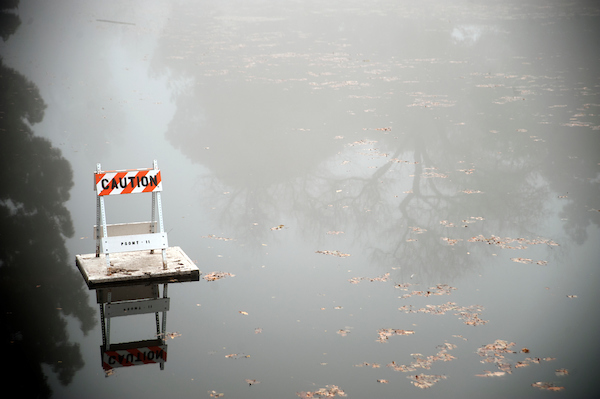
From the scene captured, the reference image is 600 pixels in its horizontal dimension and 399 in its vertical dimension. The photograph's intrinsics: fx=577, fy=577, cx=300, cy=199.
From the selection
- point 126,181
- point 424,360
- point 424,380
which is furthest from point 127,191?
point 424,380

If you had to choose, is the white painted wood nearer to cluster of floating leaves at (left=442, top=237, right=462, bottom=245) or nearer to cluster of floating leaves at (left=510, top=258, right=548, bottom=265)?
cluster of floating leaves at (left=442, top=237, right=462, bottom=245)

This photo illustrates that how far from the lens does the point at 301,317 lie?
764 cm

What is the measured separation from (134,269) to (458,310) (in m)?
4.71

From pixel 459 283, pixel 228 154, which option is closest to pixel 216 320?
pixel 459 283

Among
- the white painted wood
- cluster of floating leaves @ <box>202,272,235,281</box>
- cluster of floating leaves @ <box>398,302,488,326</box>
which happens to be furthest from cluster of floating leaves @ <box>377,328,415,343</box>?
the white painted wood

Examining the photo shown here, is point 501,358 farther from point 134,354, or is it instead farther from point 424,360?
point 134,354

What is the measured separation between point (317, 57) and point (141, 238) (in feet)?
80.0

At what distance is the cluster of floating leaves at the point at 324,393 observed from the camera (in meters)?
5.94

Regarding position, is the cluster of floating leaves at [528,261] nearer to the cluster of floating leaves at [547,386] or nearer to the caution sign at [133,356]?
the cluster of floating leaves at [547,386]

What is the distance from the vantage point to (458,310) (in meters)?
7.81

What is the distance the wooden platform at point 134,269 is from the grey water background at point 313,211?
0.21m

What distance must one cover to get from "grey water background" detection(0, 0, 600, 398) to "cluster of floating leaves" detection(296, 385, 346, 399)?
4.0 inches

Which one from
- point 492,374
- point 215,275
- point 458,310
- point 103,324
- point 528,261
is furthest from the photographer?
point 528,261

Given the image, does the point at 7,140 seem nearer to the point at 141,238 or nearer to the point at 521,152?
the point at 141,238
